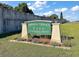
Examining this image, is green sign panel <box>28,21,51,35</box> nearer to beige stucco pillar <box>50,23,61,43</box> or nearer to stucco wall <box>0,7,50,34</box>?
beige stucco pillar <box>50,23,61,43</box>

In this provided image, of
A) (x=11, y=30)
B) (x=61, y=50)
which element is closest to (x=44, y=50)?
(x=61, y=50)

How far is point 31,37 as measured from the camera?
632 inches

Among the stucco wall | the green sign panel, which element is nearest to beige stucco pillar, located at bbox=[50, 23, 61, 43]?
the green sign panel

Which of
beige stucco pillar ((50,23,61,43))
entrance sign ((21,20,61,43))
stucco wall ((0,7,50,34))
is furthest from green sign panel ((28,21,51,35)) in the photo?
stucco wall ((0,7,50,34))

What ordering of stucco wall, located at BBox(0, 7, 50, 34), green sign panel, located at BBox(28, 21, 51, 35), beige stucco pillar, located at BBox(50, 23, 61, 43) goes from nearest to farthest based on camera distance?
beige stucco pillar, located at BBox(50, 23, 61, 43)
green sign panel, located at BBox(28, 21, 51, 35)
stucco wall, located at BBox(0, 7, 50, 34)

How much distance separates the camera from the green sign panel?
15555 millimetres

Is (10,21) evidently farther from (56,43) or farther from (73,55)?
(73,55)

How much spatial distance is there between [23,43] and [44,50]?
2.58 meters

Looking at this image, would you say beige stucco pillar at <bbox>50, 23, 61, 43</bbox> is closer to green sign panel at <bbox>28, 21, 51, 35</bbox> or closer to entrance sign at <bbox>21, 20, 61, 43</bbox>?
entrance sign at <bbox>21, 20, 61, 43</bbox>

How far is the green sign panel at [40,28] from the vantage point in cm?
1555

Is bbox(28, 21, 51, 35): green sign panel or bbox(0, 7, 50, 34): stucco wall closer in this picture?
bbox(28, 21, 51, 35): green sign panel

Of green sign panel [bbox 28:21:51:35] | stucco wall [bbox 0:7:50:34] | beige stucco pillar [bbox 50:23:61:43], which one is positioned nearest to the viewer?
beige stucco pillar [bbox 50:23:61:43]

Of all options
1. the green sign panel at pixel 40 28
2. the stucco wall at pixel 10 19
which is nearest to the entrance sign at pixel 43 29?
the green sign panel at pixel 40 28

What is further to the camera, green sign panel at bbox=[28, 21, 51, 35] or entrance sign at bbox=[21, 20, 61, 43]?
green sign panel at bbox=[28, 21, 51, 35]
